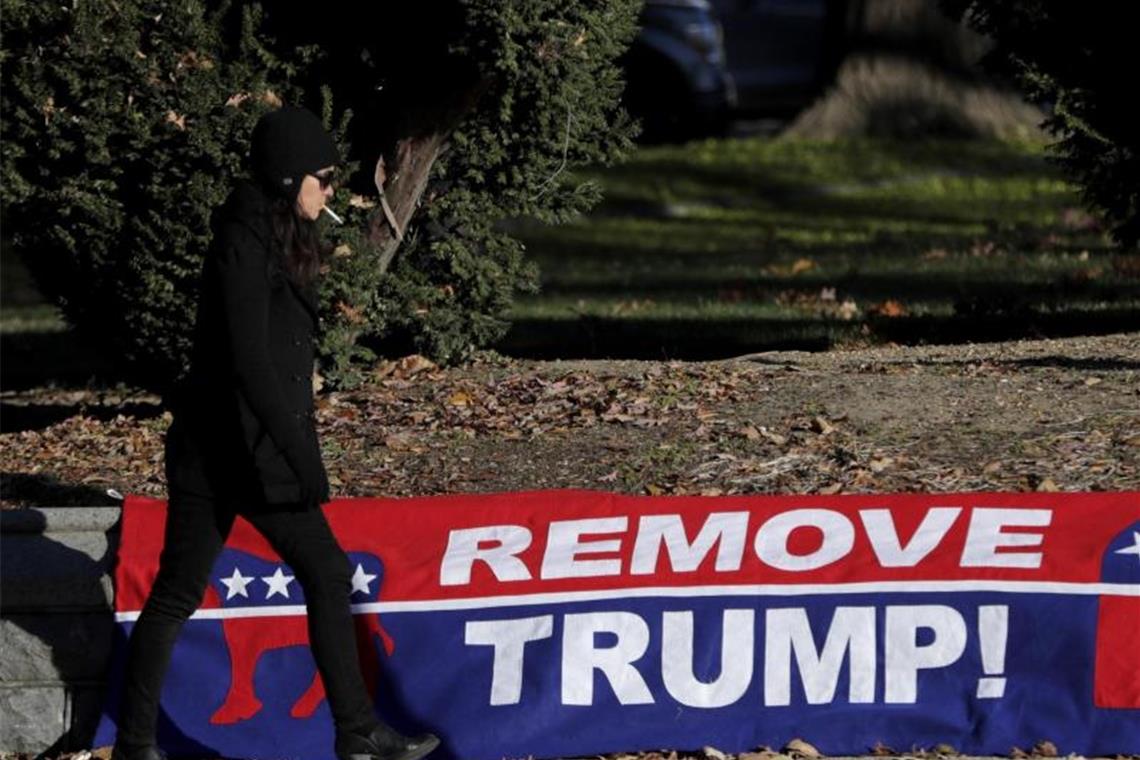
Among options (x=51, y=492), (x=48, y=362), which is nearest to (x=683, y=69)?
(x=48, y=362)

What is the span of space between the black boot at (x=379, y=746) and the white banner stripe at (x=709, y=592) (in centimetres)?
45

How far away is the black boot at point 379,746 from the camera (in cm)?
611

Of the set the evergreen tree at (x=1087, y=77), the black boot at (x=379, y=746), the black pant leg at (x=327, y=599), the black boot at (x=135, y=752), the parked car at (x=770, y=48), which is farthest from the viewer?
the parked car at (x=770, y=48)

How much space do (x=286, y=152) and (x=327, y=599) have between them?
1193mm

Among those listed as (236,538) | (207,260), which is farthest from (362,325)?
(207,260)

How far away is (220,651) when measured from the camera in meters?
6.61

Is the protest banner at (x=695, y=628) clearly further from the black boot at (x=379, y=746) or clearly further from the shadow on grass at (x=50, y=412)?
the shadow on grass at (x=50, y=412)

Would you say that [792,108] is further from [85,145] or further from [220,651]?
[220,651]

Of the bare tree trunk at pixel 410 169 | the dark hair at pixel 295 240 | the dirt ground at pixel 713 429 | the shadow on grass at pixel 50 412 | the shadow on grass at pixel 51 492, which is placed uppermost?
the dark hair at pixel 295 240

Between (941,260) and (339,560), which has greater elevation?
(339,560)

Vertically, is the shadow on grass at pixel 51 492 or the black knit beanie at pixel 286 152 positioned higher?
the black knit beanie at pixel 286 152

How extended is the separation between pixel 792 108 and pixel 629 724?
2287 centimetres

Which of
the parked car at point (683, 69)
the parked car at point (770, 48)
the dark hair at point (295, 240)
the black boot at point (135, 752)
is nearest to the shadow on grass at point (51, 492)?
the black boot at point (135, 752)

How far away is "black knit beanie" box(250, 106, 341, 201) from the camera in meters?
5.84
